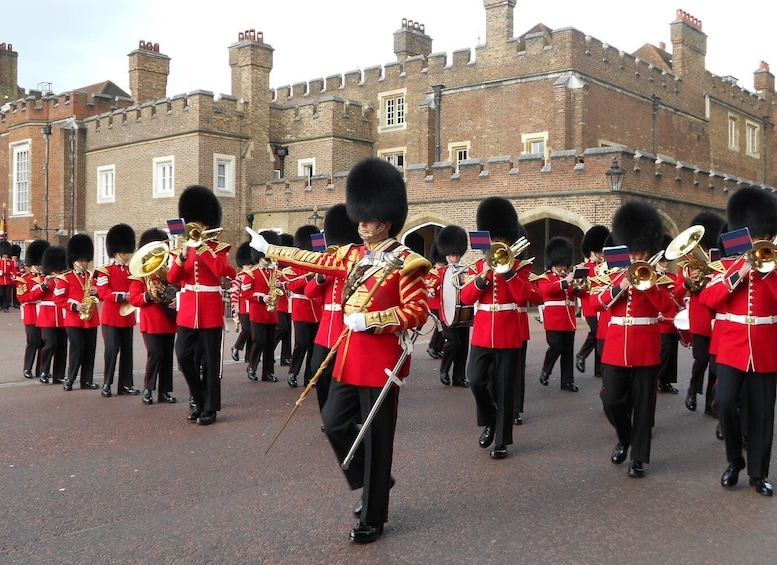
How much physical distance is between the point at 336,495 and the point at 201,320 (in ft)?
8.47

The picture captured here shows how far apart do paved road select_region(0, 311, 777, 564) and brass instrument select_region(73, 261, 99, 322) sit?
4.69ft

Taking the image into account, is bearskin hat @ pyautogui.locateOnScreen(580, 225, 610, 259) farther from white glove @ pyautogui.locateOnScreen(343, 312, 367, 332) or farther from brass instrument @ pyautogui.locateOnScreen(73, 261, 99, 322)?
white glove @ pyautogui.locateOnScreen(343, 312, 367, 332)

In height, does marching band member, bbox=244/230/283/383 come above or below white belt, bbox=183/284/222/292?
below

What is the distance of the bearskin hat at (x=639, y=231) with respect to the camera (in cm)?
601

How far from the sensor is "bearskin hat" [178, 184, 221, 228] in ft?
24.2

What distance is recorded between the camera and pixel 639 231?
19.8 ft

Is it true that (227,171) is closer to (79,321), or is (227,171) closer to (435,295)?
(435,295)

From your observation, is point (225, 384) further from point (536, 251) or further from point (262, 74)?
point (262, 74)

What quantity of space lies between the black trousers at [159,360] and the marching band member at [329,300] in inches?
62.4

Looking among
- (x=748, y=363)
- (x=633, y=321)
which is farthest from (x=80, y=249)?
(x=748, y=363)

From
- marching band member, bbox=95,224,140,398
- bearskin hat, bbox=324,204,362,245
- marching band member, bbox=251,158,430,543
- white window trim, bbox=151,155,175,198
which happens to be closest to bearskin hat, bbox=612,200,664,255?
marching band member, bbox=251,158,430,543

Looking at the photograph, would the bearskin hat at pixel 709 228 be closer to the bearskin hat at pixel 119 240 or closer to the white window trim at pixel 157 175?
the bearskin hat at pixel 119 240

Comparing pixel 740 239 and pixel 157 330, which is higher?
pixel 740 239

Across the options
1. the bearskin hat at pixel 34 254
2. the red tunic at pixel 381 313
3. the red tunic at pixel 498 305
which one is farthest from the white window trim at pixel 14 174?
the red tunic at pixel 381 313
